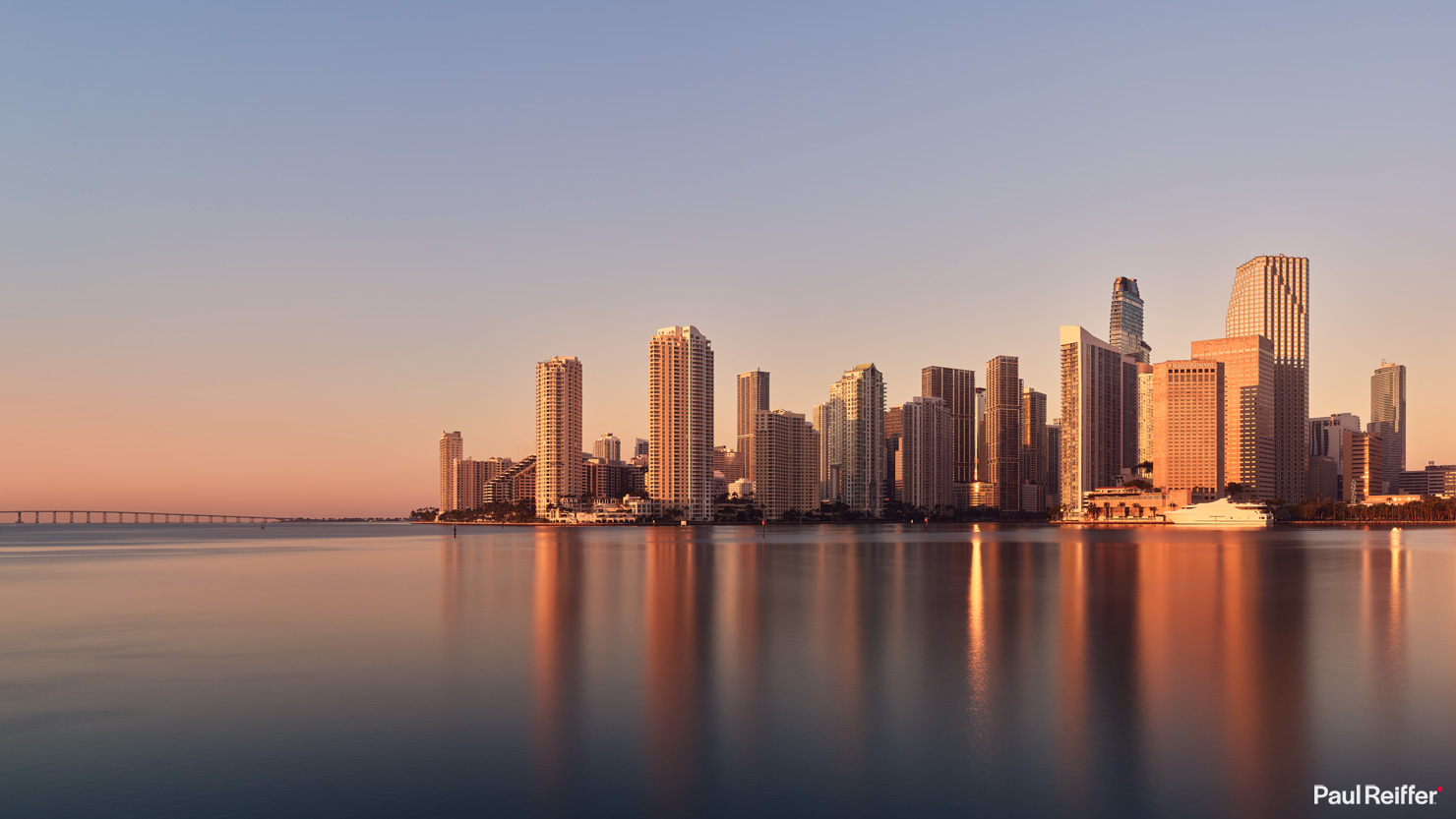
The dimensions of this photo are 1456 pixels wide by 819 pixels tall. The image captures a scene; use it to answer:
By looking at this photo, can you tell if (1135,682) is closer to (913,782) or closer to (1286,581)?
(913,782)

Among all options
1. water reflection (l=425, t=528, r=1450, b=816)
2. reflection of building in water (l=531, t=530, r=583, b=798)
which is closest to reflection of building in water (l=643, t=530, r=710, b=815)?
water reflection (l=425, t=528, r=1450, b=816)

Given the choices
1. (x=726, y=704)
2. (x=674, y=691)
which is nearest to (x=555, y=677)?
(x=674, y=691)

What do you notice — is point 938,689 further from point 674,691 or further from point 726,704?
point 674,691

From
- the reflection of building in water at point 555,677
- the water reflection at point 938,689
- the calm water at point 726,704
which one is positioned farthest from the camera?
the reflection of building in water at point 555,677

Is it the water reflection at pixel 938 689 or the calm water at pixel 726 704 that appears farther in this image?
the water reflection at pixel 938 689

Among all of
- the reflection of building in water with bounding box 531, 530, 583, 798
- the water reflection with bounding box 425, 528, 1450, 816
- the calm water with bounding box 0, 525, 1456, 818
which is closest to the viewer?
the calm water with bounding box 0, 525, 1456, 818

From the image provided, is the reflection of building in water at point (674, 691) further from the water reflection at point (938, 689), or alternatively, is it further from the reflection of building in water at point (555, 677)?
the reflection of building in water at point (555, 677)

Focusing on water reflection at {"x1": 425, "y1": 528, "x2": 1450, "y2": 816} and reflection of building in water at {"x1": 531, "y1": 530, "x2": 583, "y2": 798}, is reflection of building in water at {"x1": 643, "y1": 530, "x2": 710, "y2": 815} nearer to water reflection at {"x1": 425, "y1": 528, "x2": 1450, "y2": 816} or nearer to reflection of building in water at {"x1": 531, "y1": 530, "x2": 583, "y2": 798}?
water reflection at {"x1": 425, "y1": 528, "x2": 1450, "y2": 816}

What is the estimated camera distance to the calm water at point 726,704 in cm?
2488

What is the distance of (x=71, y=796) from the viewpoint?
81.1 feet

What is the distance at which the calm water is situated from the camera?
24.9 m

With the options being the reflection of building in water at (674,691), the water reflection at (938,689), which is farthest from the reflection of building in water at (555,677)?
the reflection of building in water at (674,691)

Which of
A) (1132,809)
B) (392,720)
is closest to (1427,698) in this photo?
(1132,809)

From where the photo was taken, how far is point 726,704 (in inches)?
1351
